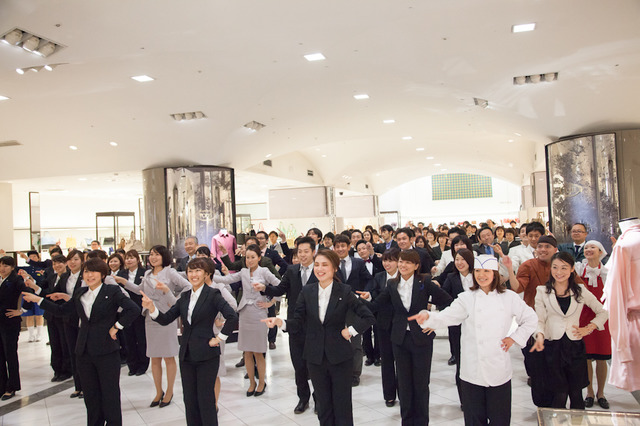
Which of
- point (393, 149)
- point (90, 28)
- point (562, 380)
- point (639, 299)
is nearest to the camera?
point (639, 299)

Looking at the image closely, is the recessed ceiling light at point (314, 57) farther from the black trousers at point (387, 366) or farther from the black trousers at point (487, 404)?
the black trousers at point (487, 404)

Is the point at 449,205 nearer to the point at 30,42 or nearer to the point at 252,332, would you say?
the point at 252,332

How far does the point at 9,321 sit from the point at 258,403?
10.1 ft

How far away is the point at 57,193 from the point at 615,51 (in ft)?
68.0

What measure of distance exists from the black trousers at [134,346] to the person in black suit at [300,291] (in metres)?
2.86

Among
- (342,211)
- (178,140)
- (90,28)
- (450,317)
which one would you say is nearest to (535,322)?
(450,317)

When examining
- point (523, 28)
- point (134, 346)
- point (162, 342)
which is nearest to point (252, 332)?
point (162, 342)

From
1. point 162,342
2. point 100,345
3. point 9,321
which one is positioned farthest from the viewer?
point 9,321

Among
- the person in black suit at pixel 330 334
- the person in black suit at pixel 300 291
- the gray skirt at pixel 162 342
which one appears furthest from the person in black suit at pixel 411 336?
the gray skirt at pixel 162 342

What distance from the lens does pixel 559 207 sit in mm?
13391

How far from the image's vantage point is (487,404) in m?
3.71

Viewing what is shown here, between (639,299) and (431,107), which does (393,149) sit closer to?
(431,107)

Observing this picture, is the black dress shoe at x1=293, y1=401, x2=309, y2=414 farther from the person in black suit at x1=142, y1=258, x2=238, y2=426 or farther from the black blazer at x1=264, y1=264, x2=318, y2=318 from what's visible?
the person in black suit at x1=142, y1=258, x2=238, y2=426

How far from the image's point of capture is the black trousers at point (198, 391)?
4.29 meters
